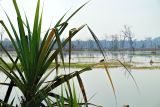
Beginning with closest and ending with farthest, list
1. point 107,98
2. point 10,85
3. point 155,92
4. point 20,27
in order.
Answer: point 20,27
point 10,85
point 107,98
point 155,92

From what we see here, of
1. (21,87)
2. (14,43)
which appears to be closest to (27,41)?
(14,43)

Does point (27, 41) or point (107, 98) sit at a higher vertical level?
point (27, 41)

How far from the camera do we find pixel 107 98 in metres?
13.5

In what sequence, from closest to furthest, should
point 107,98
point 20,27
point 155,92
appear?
point 20,27 → point 107,98 → point 155,92

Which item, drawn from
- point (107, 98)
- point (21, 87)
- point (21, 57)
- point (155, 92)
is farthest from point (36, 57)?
point (155, 92)

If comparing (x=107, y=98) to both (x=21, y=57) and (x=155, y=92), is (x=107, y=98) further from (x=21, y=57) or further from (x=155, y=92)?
(x=21, y=57)

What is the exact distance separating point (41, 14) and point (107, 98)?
11.7 metres

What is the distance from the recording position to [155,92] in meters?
15.4

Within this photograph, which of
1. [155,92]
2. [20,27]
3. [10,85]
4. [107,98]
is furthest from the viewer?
[155,92]

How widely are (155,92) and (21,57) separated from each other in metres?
14.1

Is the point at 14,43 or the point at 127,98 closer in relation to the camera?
the point at 14,43

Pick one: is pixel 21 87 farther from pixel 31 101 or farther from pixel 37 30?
pixel 37 30

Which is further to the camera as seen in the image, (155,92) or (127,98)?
(155,92)

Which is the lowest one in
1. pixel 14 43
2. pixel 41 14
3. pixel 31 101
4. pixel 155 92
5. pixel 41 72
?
pixel 155 92
